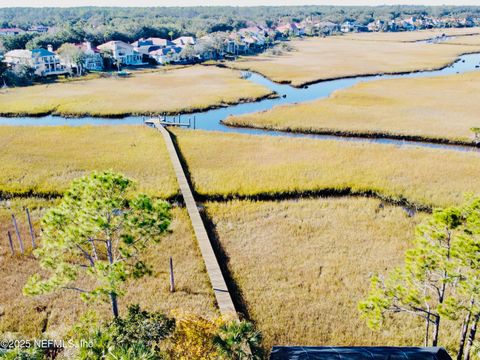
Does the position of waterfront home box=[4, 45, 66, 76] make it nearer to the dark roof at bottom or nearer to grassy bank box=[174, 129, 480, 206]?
grassy bank box=[174, 129, 480, 206]

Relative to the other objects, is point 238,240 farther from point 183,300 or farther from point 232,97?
point 232,97

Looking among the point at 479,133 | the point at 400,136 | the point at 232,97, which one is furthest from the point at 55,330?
the point at 232,97

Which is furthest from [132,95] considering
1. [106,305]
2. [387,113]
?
[106,305]

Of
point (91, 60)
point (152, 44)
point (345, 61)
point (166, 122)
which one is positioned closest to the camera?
point (166, 122)

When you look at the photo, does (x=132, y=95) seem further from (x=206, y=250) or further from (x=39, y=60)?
(x=206, y=250)

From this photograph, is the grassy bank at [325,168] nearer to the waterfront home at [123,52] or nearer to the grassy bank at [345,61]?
the grassy bank at [345,61]

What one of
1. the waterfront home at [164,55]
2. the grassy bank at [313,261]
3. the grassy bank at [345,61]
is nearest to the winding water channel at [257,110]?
the grassy bank at [345,61]
